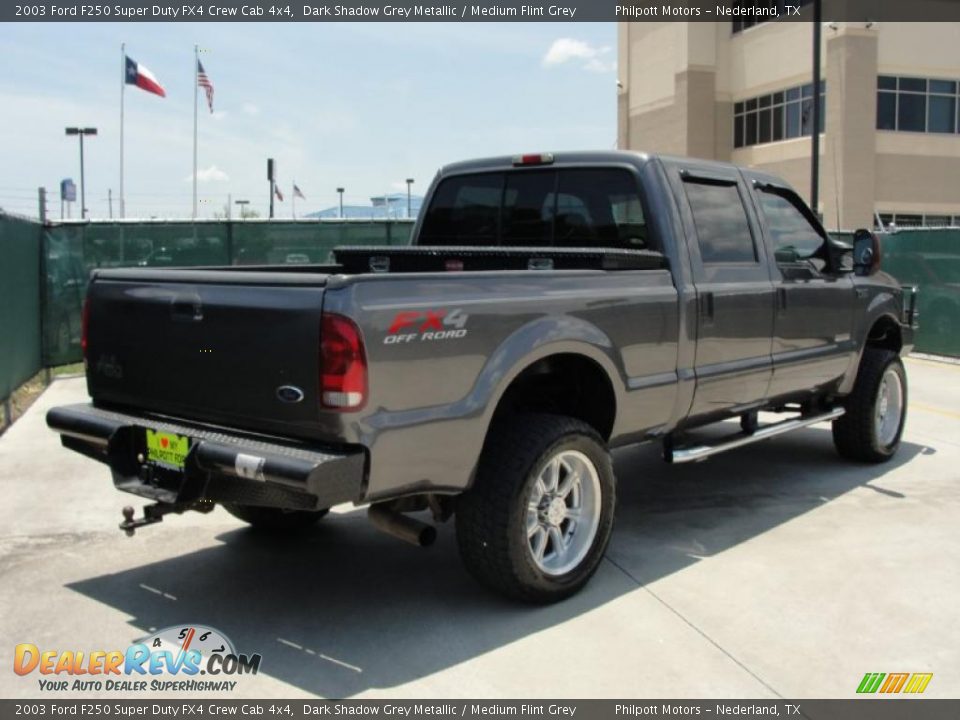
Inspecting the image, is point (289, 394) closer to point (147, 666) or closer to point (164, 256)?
point (147, 666)

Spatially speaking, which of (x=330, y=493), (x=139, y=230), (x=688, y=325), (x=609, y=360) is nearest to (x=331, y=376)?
(x=330, y=493)

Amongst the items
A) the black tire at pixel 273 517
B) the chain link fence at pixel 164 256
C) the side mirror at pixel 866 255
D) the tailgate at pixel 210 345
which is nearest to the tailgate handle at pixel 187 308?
the tailgate at pixel 210 345

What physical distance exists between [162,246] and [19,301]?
11.8 ft

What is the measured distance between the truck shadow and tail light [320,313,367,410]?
1.08m

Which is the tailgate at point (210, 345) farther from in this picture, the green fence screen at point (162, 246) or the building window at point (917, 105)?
the building window at point (917, 105)

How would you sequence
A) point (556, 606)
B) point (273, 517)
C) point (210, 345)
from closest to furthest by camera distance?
point (210, 345) → point (556, 606) → point (273, 517)

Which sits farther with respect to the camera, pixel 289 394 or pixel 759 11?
pixel 759 11

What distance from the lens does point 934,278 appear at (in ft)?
47.5

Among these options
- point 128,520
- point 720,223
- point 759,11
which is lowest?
point 128,520

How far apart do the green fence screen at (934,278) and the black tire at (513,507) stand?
11.5 metres

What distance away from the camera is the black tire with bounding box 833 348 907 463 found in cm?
708

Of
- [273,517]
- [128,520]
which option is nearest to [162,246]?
[273,517]

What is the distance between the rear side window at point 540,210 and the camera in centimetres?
542

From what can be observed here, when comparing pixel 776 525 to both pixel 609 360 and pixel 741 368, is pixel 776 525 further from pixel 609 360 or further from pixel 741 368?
pixel 609 360
